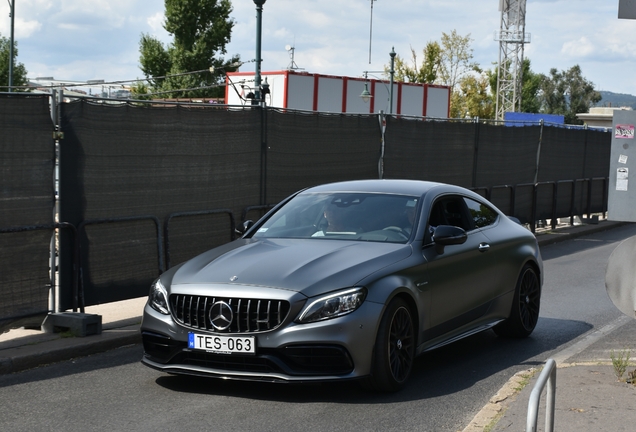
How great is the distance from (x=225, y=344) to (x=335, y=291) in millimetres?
828

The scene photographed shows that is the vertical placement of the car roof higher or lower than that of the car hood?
higher

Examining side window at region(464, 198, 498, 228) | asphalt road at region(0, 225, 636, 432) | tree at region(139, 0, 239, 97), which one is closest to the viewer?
asphalt road at region(0, 225, 636, 432)

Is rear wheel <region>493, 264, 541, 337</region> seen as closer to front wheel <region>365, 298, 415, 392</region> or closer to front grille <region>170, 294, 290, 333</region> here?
front wheel <region>365, 298, 415, 392</region>

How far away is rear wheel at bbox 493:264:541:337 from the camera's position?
9.01 meters

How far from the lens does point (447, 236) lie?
297 inches

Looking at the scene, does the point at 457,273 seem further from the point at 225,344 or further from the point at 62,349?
the point at 62,349

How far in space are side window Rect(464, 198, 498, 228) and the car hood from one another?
5.01 feet

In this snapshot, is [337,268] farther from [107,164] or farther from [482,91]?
[482,91]

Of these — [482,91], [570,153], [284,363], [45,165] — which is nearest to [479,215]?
[284,363]

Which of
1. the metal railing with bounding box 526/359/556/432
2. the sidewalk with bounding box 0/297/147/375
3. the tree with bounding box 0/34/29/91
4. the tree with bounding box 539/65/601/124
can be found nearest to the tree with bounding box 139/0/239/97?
the tree with bounding box 0/34/29/91

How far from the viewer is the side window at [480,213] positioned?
8.75 meters

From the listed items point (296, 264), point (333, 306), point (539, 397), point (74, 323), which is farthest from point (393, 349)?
point (74, 323)

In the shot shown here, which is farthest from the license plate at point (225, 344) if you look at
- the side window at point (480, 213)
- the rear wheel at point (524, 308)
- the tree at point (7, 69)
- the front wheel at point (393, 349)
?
the tree at point (7, 69)

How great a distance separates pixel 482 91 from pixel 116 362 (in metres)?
69.5
